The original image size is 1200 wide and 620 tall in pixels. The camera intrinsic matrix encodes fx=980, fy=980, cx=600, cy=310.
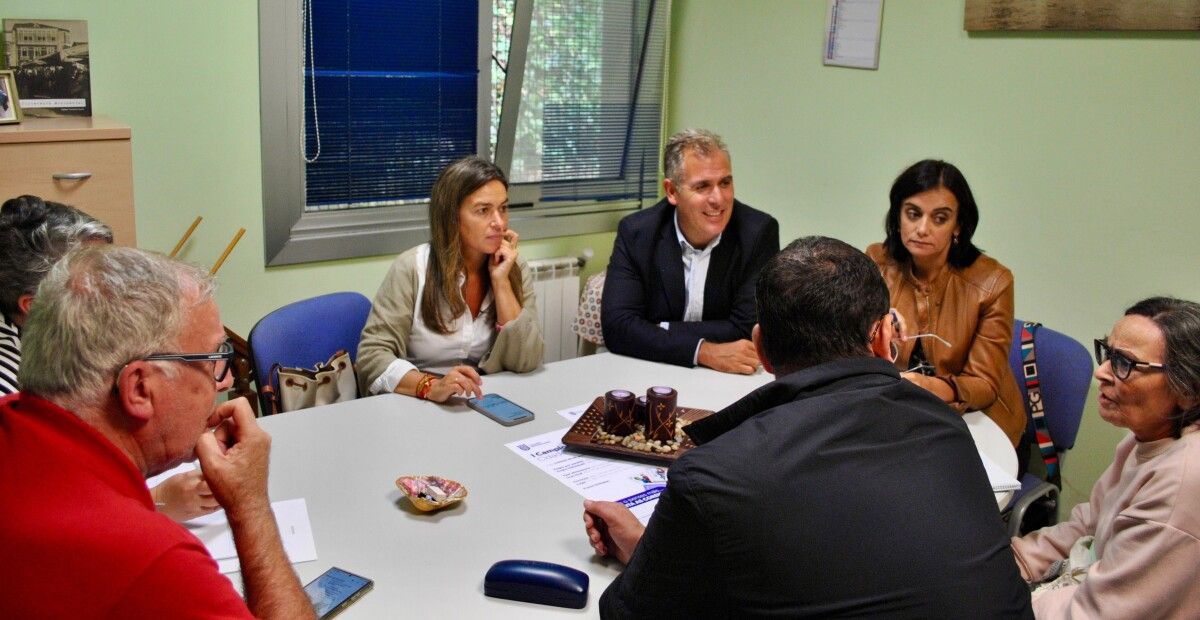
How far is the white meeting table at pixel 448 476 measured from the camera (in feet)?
5.40

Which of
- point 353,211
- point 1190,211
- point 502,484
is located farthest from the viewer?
point 353,211

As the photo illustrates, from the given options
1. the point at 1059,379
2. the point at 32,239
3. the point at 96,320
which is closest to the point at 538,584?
the point at 96,320

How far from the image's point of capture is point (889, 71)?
3662mm

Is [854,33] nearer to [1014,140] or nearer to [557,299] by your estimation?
[1014,140]

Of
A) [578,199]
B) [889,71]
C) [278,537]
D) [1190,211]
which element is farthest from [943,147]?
[278,537]

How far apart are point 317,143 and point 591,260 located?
140 centimetres

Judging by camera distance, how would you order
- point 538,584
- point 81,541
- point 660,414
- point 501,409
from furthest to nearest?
point 501,409, point 660,414, point 538,584, point 81,541

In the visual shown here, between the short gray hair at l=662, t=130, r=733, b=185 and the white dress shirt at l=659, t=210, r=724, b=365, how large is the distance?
0.22m

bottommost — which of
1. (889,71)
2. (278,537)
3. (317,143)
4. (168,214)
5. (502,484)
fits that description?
(502,484)

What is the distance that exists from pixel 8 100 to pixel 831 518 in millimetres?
2580

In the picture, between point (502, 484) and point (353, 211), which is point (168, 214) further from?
point (502, 484)

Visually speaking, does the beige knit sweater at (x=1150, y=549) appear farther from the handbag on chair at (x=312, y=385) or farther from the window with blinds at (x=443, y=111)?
the window with blinds at (x=443, y=111)

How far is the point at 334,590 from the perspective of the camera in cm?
159

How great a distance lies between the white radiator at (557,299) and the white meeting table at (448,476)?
1537 mm
